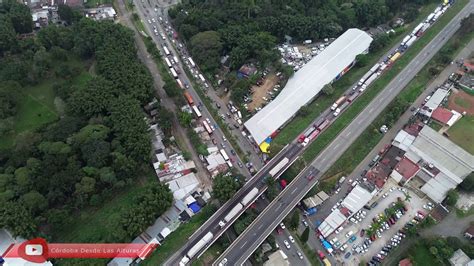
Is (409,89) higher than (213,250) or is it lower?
higher

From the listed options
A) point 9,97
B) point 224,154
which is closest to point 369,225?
point 224,154

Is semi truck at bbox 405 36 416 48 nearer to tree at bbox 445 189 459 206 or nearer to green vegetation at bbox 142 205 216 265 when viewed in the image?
tree at bbox 445 189 459 206

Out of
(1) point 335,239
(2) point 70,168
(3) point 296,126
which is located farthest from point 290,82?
(2) point 70,168

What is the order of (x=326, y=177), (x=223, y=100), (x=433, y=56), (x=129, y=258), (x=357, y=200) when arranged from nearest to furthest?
(x=129, y=258), (x=357, y=200), (x=326, y=177), (x=223, y=100), (x=433, y=56)

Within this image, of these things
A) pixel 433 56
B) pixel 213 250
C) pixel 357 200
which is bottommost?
pixel 213 250

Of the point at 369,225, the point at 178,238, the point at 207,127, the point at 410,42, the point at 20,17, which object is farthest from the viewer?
the point at 410,42

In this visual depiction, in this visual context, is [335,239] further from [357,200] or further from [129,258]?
[129,258]

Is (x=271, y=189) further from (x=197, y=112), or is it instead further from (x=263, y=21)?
(x=263, y=21)
